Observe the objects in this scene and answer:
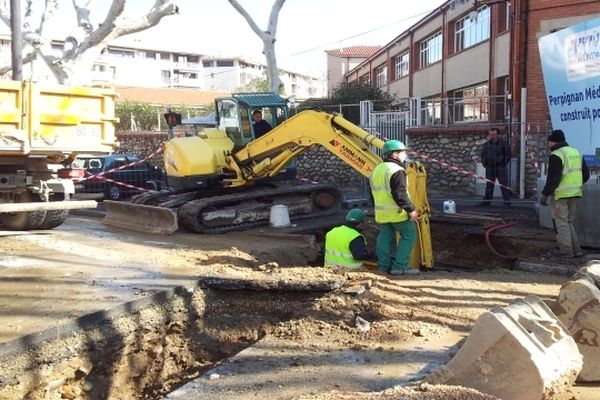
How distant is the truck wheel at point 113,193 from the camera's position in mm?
18438

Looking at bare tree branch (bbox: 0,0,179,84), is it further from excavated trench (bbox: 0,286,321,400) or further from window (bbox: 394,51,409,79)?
window (bbox: 394,51,409,79)

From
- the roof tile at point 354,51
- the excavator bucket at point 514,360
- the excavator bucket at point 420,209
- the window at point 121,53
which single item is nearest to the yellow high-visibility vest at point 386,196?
the excavator bucket at point 420,209

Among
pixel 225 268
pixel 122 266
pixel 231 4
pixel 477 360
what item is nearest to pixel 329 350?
pixel 477 360

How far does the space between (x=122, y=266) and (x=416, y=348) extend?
13.9 ft

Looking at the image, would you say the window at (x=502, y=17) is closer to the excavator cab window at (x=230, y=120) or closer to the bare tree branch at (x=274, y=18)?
the bare tree branch at (x=274, y=18)

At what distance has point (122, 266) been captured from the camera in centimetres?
792

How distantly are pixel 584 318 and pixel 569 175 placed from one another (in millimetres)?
4348

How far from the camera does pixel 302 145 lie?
10992mm

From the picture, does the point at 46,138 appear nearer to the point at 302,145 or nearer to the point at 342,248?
the point at 342,248

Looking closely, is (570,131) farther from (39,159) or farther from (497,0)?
(497,0)

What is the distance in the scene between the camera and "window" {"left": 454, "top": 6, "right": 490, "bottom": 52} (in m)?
22.4

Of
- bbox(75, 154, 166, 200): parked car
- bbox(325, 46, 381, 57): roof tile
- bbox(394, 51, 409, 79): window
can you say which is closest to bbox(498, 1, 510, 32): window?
bbox(75, 154, 166, 200): parked car

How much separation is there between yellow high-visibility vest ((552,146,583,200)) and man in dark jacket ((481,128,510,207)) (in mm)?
5505

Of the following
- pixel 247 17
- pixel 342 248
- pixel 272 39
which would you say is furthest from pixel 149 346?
pixel 247 17
